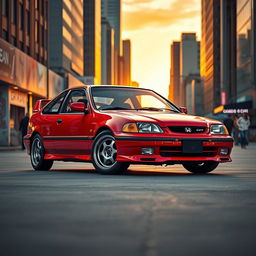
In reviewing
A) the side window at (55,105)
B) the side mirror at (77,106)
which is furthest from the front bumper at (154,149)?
the side window at (55,105)

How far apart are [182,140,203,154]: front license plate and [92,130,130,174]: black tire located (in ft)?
3.01

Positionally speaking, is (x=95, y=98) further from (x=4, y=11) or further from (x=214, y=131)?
(x=4, y=11)

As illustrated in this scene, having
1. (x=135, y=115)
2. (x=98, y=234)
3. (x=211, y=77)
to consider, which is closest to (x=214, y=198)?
(x=98, y=234)

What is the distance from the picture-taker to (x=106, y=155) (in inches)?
405

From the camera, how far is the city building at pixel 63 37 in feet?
281

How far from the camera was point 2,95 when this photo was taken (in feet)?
124

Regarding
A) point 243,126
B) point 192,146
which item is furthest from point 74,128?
point 243,126

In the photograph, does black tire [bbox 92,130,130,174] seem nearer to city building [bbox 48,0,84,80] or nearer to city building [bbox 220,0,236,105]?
city building [bbox 48,0,84,80]

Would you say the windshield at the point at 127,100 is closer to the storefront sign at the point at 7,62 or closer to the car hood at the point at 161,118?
the car hood at the point at 161,118

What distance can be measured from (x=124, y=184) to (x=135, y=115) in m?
2.25

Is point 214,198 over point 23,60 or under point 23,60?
under

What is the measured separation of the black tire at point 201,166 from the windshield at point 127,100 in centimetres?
102

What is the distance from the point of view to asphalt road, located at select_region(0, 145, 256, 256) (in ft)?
13.0

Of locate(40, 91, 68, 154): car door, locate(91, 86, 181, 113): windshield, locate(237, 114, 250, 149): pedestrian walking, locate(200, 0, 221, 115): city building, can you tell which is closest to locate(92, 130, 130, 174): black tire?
locate(91, 86, 181, 113): windshield
